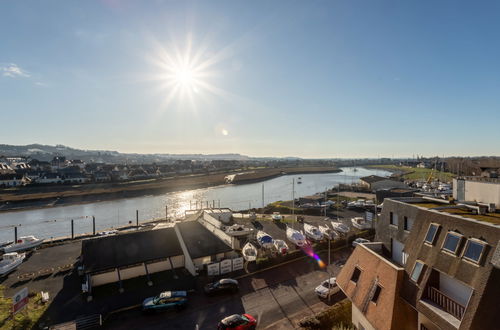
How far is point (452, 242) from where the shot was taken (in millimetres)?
11945

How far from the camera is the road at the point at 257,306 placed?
17.7 m

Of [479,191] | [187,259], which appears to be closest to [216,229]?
[187,259]

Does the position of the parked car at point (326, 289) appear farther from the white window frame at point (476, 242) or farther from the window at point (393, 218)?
the white window frame at point (476, 242)

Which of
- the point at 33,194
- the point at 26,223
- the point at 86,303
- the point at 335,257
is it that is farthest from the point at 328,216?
the point at 33,194

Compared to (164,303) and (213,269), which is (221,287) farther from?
(164,303)

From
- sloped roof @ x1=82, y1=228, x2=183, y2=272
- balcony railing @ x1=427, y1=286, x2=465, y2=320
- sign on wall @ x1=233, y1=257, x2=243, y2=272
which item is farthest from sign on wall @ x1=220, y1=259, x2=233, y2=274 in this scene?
balcony railing @ x1=427, y1=286, x2=465, y2=320

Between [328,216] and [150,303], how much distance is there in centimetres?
3741

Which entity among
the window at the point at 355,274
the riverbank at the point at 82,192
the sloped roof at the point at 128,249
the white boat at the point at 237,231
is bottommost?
the riverbank at the point at 82,192

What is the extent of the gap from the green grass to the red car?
13.1 meters

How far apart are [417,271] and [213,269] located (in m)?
17.3

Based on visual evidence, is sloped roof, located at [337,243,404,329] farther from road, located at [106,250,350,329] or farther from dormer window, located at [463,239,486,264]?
road, located at [106,250,350,329]

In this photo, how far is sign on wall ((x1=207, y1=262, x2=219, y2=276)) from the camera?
24.5 meters

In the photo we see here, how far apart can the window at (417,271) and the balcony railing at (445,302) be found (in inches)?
28.1

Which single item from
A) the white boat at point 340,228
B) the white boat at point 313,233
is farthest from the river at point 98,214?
the white boat at point 313,233
